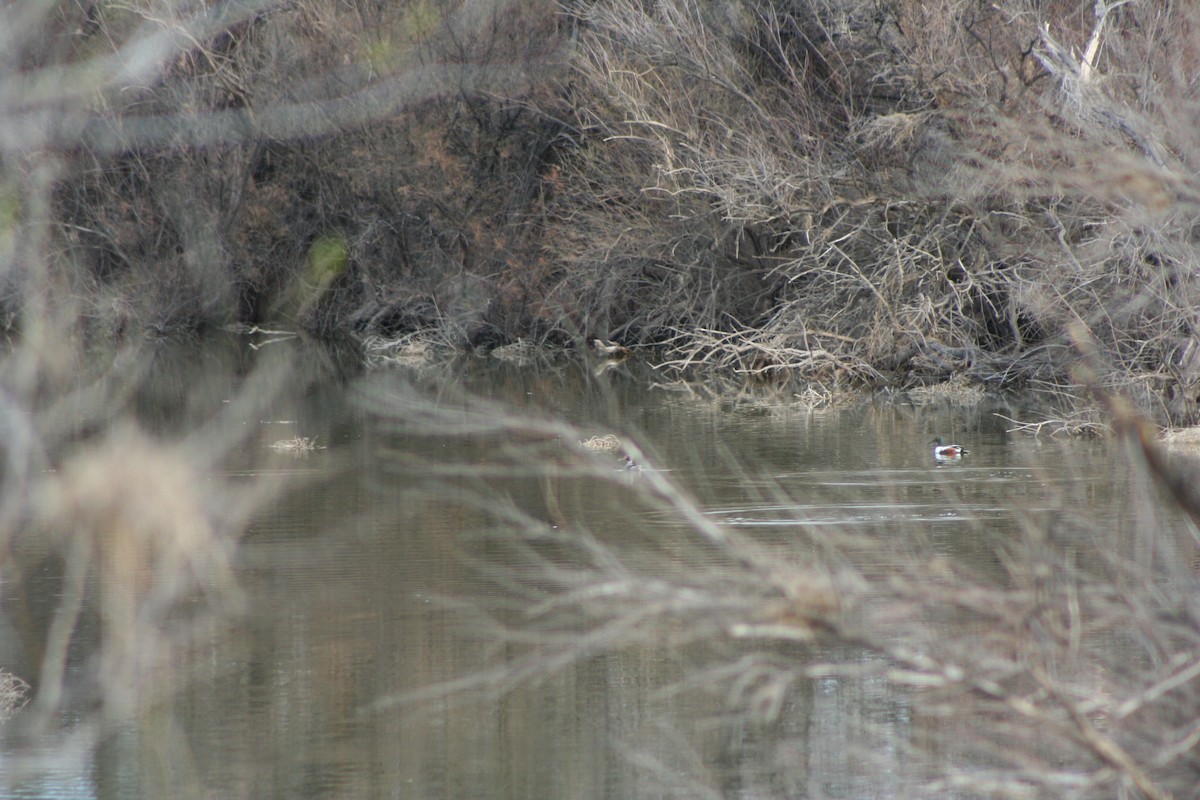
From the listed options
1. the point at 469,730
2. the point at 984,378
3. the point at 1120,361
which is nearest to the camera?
the point at 469,730

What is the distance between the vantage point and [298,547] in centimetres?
1062

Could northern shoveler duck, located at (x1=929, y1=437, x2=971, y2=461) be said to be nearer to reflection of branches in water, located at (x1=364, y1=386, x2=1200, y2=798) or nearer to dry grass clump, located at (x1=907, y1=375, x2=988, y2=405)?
dry grass clump, located at (x1=907, y1=375, x2=988, y2=405)

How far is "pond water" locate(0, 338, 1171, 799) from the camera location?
6.35 metres

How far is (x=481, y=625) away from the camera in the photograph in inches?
333

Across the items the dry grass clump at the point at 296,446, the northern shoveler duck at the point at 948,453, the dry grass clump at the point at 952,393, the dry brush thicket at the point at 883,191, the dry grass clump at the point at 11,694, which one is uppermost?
the dry brush thicket at the point at 883,191

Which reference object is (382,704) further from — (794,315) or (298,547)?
(794,315)

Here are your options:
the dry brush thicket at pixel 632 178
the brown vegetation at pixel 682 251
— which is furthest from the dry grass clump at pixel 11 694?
the dry brush thicket at pixel 632 178

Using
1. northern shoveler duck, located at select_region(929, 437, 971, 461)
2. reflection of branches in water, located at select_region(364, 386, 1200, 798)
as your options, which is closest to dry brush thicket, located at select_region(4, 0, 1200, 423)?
reflection of branches in water, located at select_region(364, 386, 1200, 798)

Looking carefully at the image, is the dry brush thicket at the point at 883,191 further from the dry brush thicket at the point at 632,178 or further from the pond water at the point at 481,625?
the pond water at the point at 481,625

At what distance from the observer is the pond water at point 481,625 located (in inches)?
250

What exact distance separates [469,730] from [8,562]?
4702 mm

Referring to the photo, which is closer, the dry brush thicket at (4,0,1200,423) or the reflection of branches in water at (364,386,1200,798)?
the reflection of branches in water at (364,386,1200,798)

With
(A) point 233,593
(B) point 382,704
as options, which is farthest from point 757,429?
(B) point 382,704

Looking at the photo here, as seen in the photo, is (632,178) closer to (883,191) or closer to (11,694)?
(883,191)
